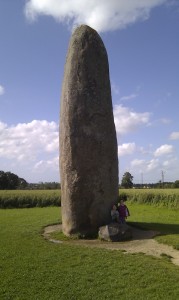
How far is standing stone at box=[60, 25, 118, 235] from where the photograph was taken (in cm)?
1476

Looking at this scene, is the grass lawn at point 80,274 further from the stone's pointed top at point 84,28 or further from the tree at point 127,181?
the tree at point 127,181

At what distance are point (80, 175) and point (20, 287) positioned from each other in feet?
21.6

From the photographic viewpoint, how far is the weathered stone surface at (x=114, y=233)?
13.7 meters

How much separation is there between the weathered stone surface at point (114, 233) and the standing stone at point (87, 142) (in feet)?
2.52

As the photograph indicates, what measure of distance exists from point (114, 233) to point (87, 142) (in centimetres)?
362

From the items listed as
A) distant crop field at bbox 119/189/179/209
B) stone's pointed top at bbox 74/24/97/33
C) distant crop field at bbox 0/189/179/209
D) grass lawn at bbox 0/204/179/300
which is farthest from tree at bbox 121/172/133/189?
grass lawn at bbox 0/204/179/300

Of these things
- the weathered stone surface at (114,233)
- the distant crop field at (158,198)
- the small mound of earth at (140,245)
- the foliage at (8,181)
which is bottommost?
the small mound of earth at (140,245)

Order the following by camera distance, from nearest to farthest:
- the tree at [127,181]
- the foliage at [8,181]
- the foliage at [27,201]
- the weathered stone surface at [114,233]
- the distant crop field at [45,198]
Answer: the weathered stone surface at [114,233], the distant crop field at [45,198], the foliage at [27,201], the foliage at [8,181], the tree at [127,181]

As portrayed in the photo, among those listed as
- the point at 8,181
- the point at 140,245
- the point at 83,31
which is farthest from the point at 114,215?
the point at 8,181

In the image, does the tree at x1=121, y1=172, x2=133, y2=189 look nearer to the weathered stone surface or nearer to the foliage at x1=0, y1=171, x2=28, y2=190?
the foliage at x1=0, y1=171, x2=28, y2=190

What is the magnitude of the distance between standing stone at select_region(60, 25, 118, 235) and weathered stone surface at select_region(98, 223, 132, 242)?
0.77 m

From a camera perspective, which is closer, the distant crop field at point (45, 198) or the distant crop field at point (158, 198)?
the distant crop field at point (158, 198)

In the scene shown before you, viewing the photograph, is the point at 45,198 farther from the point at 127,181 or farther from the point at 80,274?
the point at 127,181

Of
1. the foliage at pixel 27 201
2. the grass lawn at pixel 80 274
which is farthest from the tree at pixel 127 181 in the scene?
the grass lawn at pixel 80 274
